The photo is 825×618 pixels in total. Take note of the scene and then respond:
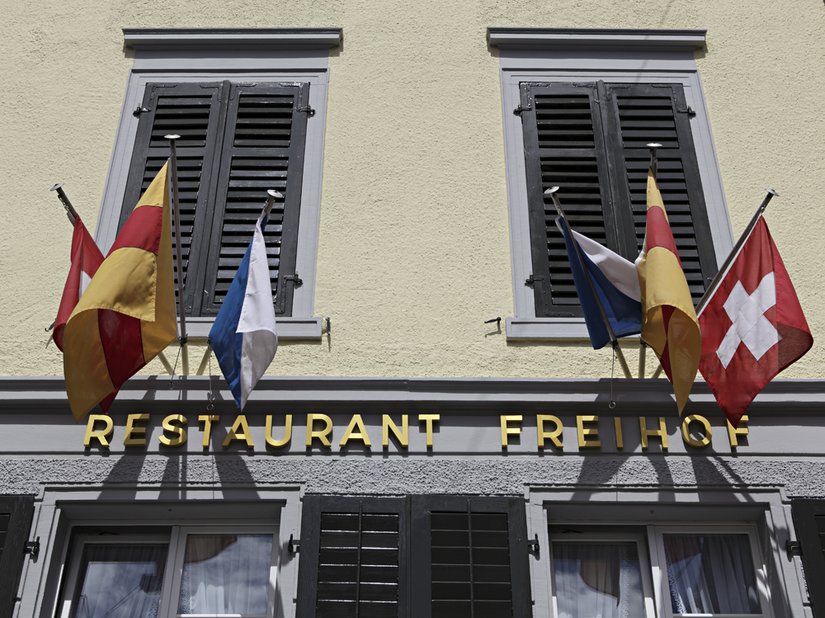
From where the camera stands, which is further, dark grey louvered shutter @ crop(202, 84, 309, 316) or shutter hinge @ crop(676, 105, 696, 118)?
shutter hinge @ crop(676, 105, 696, 118)

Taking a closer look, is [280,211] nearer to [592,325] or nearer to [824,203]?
[592,325]

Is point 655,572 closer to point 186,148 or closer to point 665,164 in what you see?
point 665,164

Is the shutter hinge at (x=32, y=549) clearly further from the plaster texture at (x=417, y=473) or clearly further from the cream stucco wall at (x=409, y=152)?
the cream stucco wall at (x=409, y=152)

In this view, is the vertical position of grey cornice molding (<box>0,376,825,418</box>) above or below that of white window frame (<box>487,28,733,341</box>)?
below

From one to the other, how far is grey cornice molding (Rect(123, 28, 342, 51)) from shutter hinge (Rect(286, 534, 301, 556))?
4343mm

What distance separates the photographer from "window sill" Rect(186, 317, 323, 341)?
25.1 feet

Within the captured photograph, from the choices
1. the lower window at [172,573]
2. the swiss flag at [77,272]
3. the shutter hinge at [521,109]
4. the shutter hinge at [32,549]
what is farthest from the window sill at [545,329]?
the shutter hinge at [32,549]

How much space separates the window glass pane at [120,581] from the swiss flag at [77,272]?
132 centimetres

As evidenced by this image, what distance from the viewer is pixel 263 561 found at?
274 inches

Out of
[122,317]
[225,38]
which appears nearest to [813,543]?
[122,317]

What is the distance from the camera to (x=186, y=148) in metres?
8.77

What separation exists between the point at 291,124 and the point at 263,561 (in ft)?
11.5

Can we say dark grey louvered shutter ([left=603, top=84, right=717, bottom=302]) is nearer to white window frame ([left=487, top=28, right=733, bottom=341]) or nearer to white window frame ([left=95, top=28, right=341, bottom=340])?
white window frame ([left=487, top=28, right=733, bottom=341])

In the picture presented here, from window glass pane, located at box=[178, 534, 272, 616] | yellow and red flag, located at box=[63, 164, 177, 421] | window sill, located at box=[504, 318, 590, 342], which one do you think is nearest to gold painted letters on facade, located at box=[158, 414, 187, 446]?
yellow and red flag, located at box=[63, 164, 177, 421]
